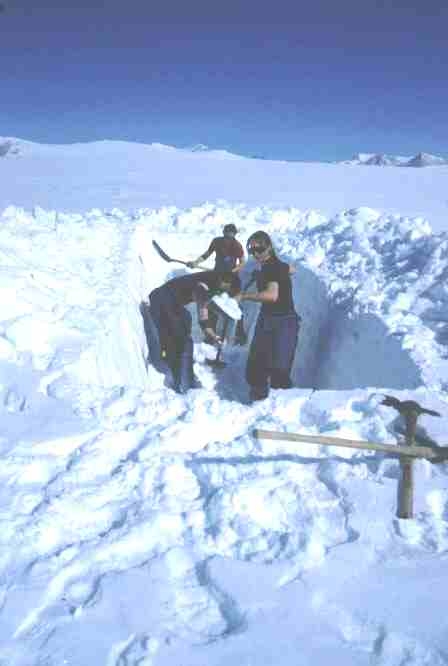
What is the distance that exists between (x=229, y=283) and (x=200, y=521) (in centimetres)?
493

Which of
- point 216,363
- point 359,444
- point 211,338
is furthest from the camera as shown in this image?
point 216,363

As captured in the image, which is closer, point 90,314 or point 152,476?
point 152,476

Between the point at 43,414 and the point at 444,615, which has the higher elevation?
the point at 43,414

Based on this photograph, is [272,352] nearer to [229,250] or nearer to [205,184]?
[229,250]

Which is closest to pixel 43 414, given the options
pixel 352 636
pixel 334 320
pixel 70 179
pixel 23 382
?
pixel 23 382

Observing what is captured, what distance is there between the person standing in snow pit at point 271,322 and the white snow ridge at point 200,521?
3.55 feet

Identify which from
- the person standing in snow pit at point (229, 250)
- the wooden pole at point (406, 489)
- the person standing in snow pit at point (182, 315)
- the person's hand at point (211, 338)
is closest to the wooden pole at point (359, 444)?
the wooden pole at point (406, 489)

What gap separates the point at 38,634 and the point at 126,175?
2900 cm

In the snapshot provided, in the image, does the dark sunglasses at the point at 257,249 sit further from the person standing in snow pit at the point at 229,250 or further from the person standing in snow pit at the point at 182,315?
the person standing in snow pit at the point at 229,250

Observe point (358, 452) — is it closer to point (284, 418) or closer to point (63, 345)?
point (284, 418)

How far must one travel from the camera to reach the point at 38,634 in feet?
5.84

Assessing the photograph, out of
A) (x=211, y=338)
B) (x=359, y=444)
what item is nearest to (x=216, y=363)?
(x=211, y=338)

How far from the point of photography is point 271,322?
17.0 ft

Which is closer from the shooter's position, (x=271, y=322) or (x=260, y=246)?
(x=260, y=246)
